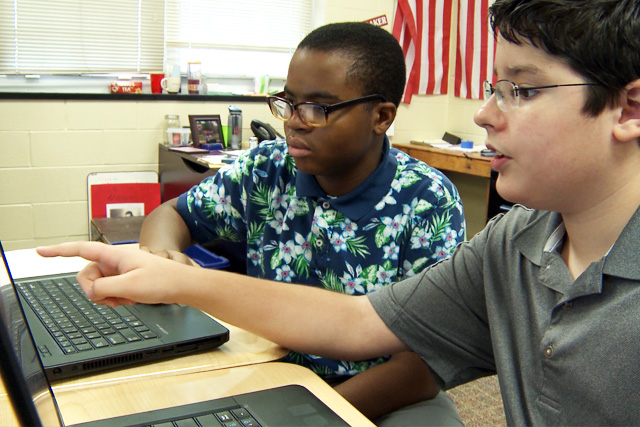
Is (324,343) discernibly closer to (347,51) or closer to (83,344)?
(83,344)

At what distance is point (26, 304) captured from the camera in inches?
40.1

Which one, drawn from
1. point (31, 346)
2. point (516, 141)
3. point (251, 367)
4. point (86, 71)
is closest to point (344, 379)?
point (251, 367)

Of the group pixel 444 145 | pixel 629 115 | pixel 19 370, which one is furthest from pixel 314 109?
pixel 444 145

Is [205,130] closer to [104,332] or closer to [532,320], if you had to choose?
[104,332]

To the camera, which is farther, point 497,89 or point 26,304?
point 26,304

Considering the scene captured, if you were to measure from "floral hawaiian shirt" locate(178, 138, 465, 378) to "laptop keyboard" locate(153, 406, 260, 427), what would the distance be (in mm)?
427

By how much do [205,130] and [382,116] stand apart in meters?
1.93

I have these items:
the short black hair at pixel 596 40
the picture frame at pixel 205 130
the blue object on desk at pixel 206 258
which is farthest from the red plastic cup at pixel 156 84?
the short black hair at pixel 596 40

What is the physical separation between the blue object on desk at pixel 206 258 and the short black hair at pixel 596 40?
1170 mm

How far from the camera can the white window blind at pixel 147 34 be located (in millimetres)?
3094

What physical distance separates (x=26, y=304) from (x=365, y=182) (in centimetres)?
65

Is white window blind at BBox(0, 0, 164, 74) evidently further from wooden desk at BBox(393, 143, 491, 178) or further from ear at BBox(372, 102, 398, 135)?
ear at BBox(372, 102, 398, 135)

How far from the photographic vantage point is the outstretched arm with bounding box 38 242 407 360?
90cm

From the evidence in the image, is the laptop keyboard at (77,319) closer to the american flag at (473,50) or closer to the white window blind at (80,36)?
the white window blind at (80,36)
